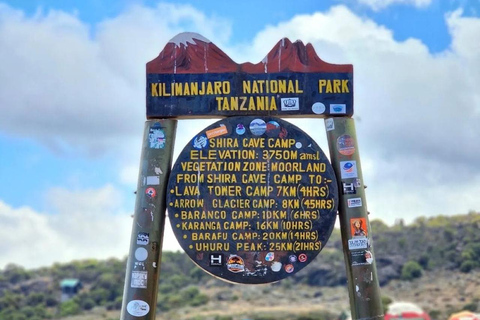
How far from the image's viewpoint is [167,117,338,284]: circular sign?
9891mm

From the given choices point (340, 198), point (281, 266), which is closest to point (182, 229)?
point (281, 266)

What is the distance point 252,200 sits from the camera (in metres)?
9.96

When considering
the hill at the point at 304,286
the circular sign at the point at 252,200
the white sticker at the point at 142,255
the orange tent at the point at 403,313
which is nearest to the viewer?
the circular sign at the point at 252,200

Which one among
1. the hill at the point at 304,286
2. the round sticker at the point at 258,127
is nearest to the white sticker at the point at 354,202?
the round sticker at the point at 258,127

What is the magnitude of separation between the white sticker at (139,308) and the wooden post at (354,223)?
7.14 feet

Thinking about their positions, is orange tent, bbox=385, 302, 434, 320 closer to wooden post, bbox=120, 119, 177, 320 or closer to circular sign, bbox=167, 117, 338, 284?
circular sign, bbox=167, 117, 338, 284

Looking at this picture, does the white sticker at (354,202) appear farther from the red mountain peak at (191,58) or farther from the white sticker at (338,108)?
the red mountain peak at (191,58)

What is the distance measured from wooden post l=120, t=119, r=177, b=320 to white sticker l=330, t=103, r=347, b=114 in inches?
68.4

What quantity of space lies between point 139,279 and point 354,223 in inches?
93.1

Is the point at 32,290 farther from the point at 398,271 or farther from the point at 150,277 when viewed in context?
the point at 150,277

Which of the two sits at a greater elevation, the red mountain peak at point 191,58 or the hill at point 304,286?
the hill at point 304,286

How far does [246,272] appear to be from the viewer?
988cm

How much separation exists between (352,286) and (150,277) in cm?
216

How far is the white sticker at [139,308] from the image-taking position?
9924mm
